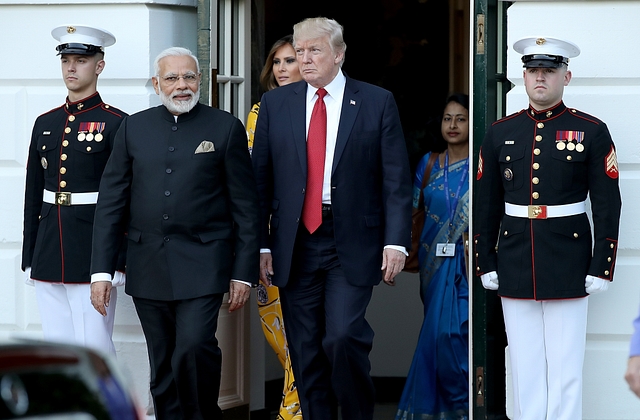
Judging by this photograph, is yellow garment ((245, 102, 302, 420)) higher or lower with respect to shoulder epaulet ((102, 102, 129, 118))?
lower

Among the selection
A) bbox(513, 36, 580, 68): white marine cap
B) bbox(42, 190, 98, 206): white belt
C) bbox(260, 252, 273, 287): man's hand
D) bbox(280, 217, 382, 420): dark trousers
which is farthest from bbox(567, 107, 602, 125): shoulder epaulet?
bbox(42, 190, 98, 206): white belt

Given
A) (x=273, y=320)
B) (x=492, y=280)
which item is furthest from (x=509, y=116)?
(x=273, y=320)

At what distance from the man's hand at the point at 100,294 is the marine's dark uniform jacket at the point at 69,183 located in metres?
0.38

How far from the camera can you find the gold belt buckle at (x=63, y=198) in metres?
5.40

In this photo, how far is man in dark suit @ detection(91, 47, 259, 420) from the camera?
4.95 metres

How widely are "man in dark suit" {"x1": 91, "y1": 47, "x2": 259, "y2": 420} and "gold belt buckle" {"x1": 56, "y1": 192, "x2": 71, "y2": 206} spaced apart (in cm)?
40

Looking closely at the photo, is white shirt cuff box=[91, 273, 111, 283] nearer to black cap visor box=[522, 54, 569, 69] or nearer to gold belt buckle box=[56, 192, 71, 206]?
gold belt buckle box=[56, 192, 71, 206]

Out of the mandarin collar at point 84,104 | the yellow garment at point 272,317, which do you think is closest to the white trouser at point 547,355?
the yellow garment at point 272,317

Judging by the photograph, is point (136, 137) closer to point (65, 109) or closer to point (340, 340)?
point (65, 109)

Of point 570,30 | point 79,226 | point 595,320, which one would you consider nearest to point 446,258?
point 595,320

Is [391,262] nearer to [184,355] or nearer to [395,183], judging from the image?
[395,183]

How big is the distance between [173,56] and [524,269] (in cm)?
174

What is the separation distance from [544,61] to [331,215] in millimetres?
1100

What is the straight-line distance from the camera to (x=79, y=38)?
5.52 m
